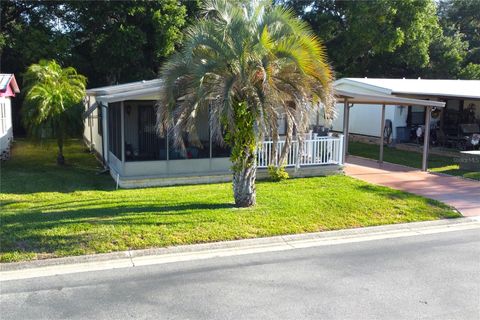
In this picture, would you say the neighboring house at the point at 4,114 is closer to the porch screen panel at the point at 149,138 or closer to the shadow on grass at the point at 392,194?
the porch screen panel at the point at 149,138

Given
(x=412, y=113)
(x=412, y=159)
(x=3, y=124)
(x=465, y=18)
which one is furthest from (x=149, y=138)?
(x=465, y=18)

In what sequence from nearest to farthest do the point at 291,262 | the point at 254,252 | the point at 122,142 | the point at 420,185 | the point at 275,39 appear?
the point at 291,262 < the point at 254,252 < the point at 275,39 < the point at 122,142 < the point at 420,185

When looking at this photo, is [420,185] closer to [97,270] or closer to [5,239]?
[97,270]

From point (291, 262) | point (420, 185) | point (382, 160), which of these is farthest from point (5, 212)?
point (382, 160)

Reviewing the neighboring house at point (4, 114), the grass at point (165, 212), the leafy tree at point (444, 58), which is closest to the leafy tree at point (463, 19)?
the leafy tree at point (444, 58)

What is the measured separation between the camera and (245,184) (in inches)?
393

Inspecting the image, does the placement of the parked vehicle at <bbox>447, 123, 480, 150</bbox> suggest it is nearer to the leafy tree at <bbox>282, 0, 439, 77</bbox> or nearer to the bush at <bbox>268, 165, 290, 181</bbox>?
the leafy tree at <bbox>282, 0, 439, 77</bbox>

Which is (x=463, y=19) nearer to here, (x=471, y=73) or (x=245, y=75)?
(x=471, y=73)

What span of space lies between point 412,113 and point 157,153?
1565 centimetres

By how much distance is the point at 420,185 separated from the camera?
13273 mm

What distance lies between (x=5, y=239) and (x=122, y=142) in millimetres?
5193

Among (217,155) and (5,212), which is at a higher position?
(217,155)

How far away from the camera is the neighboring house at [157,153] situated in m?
12.6

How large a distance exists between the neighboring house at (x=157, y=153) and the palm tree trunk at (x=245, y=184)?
2.49 meters
